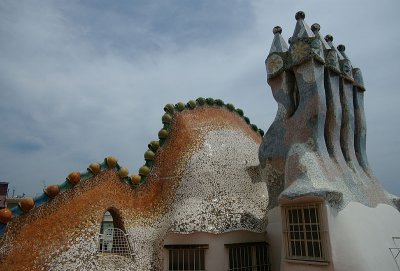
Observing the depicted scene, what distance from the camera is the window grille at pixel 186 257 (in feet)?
22.3

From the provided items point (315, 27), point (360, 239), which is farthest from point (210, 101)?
point (360, 239)

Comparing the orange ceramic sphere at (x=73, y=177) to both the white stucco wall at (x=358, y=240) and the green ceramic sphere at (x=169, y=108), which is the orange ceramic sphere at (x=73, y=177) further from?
the white stucco wall at (x=358, y=240)

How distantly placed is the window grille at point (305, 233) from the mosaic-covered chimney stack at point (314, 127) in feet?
1.39

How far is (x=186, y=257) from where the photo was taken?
22.6ft

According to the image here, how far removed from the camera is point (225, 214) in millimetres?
7137

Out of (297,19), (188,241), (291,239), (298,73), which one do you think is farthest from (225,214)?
(297,19)

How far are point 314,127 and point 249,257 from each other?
3137mm

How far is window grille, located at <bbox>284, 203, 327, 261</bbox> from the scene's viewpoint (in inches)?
232

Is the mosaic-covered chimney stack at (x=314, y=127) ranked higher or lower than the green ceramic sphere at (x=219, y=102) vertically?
lower

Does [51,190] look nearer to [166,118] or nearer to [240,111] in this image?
[166,118]

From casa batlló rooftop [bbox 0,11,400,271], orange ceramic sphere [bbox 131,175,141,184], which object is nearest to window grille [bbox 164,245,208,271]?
casa batlló rooftop [bbox 0,11,400,271]

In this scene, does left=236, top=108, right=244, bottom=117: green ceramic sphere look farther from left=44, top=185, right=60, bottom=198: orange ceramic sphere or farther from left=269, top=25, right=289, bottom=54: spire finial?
left=44, top=185, right=60, bottom=198: orange ceramic sphere

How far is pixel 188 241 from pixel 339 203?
303cm

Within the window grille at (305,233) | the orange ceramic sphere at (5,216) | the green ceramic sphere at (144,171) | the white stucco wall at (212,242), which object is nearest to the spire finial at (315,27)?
the window grille at (305,233)
